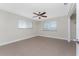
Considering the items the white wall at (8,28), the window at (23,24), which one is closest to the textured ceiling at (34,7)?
the white wall at (8,28)

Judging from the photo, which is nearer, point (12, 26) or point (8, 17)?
point (8, 17)

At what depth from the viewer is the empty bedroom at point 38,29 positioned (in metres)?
4.02

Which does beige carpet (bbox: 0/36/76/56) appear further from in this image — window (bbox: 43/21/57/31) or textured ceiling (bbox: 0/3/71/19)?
window (bbox: 43/21/57/31)

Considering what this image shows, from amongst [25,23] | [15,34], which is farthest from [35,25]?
[15,34]

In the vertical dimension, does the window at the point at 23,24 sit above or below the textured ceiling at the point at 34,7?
below

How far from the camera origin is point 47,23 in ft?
32.2

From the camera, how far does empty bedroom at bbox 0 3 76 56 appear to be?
4023 mm

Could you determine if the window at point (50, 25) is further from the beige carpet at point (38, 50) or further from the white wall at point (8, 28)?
the beige carpet at point (38, 50)

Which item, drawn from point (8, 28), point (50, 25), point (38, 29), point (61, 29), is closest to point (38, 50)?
point (8, 28)

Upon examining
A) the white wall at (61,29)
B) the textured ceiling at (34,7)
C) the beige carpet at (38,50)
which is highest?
the textured ceiling at (34,7)

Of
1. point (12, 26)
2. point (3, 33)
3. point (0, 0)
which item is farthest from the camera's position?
point (12, 26)

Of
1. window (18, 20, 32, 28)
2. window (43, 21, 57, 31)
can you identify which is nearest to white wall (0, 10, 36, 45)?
window (18, 20, 32, 28)

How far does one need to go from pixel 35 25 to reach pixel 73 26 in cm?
480

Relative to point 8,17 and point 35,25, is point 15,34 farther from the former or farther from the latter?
point 35,25
